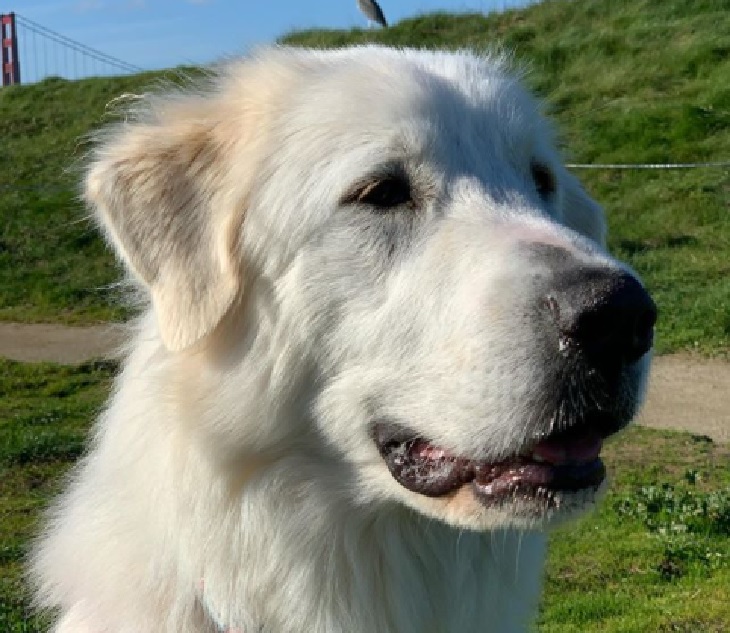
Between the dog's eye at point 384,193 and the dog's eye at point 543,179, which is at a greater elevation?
the dog's eye at point 384,193

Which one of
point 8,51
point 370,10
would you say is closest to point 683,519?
point 370,10

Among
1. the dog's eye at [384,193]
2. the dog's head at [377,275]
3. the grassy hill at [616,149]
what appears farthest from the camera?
the grassy hill at [616,149]

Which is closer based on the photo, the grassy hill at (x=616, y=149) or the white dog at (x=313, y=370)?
the white dog at (x=313, y=370)

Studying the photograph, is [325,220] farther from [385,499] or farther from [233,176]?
[385,499]

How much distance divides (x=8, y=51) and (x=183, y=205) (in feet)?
94.2

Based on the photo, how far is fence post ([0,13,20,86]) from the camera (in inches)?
1125

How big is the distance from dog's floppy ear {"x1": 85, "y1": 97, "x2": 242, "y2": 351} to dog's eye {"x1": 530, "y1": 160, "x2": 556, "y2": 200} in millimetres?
901

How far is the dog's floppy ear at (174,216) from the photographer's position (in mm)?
2906

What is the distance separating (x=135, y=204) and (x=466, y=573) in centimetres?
138

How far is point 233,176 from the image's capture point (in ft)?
9.71

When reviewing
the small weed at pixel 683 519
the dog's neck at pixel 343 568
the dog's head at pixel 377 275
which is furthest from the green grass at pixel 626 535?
the dog's head at pixel 377 275

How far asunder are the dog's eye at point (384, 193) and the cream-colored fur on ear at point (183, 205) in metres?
0.32

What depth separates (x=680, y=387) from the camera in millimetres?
9719

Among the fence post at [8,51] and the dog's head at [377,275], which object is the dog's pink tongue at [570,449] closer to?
the dog's head at [377,275]
